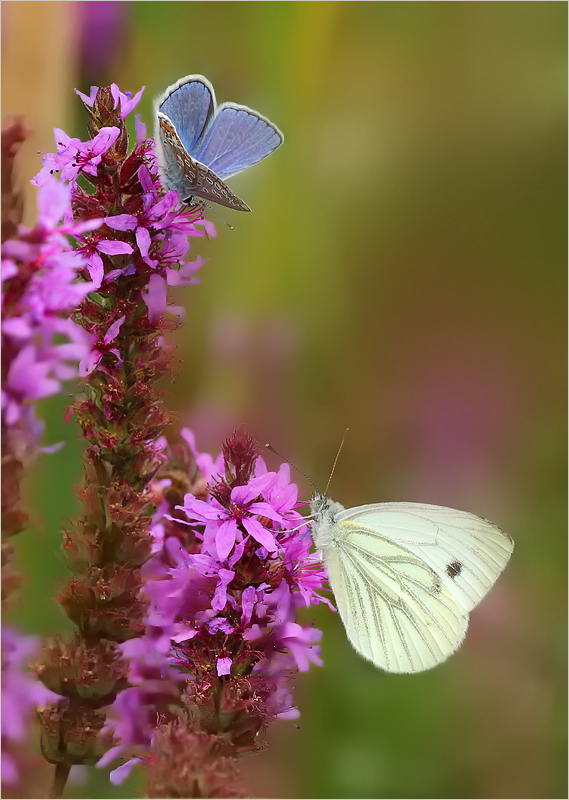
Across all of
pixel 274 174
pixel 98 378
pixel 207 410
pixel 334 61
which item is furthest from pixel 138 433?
pixel 334 61

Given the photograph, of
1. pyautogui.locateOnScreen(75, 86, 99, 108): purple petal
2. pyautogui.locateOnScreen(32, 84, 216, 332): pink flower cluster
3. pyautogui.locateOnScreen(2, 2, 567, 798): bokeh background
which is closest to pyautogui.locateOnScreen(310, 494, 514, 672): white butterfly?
pyautogui.locateOnScreen(2, 2, 567, 798): bokeh background

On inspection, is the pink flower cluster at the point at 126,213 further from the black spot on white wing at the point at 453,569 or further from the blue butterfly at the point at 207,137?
the black spot on white wing at the point at 453,569

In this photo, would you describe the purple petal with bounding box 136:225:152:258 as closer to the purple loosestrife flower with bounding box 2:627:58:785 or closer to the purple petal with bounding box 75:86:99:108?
the purple petal with bounding box 75:86:99:108

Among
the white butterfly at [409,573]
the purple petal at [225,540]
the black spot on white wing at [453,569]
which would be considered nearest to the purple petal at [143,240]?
the purple petal at [225,540]

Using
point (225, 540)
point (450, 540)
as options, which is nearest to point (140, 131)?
point (225, 540)

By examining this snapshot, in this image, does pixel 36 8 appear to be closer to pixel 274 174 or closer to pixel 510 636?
pixel 274 174

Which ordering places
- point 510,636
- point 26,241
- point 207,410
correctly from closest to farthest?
point 26,241, point 207,410, point 510,636

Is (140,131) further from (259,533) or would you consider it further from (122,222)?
(259,533)
